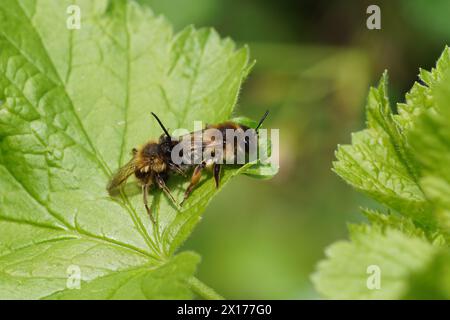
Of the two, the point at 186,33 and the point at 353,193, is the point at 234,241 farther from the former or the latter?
the point at 186,33

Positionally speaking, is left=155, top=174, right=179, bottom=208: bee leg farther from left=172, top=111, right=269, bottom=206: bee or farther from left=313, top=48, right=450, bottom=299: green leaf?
left=313, top=48, right=450, bottom=299: green leaf

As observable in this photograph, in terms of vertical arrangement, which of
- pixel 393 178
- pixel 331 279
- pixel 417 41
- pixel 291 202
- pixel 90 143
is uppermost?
pixel 417 41

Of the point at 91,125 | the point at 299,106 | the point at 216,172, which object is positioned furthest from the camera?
the point at 299,106

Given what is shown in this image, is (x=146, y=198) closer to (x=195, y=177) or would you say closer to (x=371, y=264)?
(x=195, y=177)

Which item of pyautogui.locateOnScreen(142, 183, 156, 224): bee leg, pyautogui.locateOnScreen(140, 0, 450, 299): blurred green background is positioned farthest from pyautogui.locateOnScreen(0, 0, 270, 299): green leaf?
pyautogui.locateOnScreen(140, 0, 450, 299): blurred green background

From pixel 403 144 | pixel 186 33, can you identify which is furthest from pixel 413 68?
pixel 403 144

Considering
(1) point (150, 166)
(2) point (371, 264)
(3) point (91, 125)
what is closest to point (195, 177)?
(1) point (150, 166)
